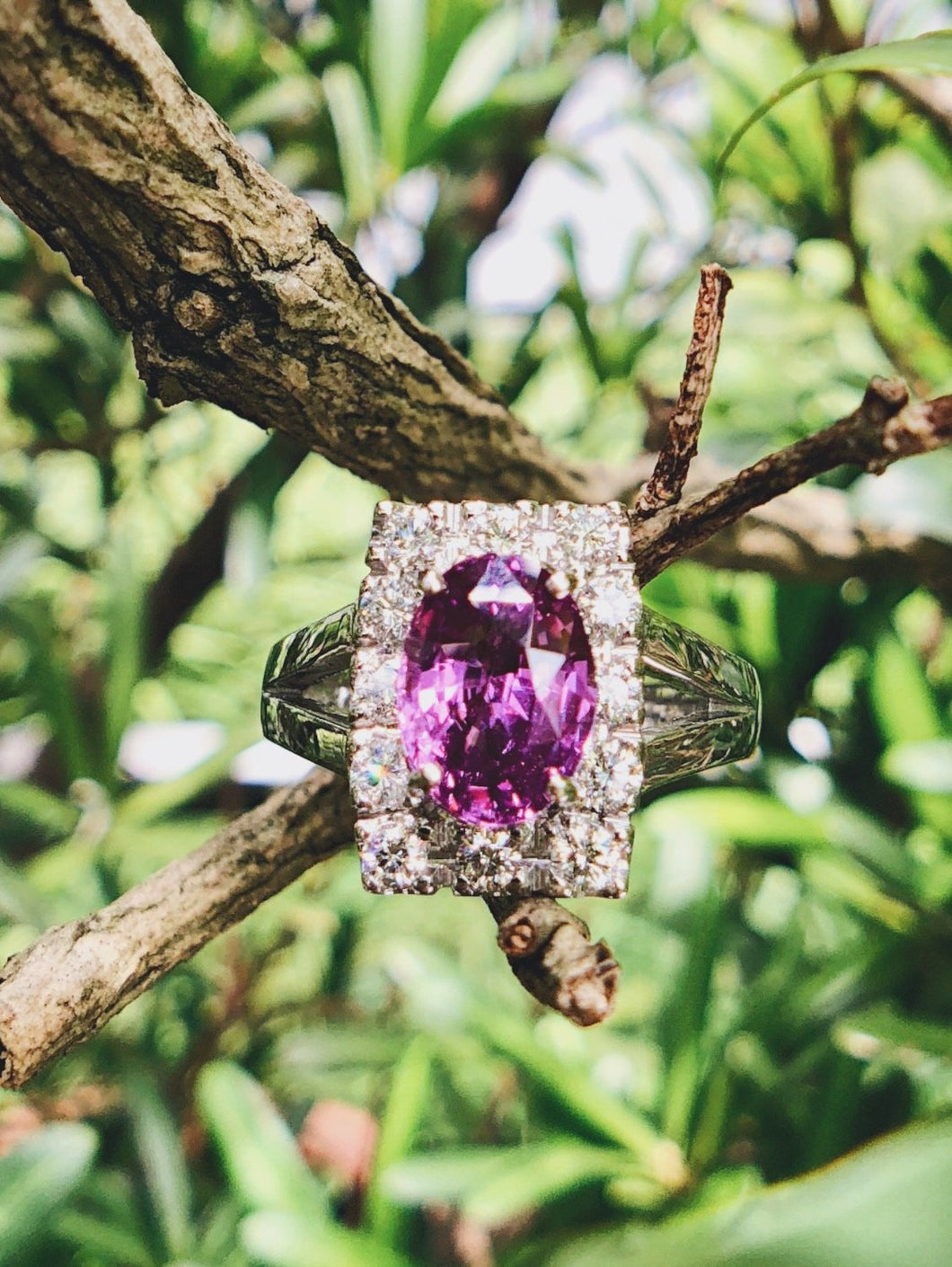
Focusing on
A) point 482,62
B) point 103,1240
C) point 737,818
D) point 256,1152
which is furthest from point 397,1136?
point 482,62

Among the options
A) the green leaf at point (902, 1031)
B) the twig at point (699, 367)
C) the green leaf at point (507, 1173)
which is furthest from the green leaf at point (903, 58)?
the green leaf at point (507, 1173)

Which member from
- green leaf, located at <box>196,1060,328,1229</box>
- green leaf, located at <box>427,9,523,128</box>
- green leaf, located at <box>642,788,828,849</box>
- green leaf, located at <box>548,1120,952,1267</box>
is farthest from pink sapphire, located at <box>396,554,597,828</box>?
green leaf, located at <box>427,9,523,128</box>

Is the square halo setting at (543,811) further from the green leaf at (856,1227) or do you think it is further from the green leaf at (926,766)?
the green leaf at (926,766)

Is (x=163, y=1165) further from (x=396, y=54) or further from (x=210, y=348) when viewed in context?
(x=396, y=54)

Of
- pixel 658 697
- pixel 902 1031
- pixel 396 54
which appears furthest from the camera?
pixel 396 54

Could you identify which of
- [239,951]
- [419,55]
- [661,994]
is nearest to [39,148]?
[419,55]

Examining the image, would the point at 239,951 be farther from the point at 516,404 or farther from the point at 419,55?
the point at 419,55

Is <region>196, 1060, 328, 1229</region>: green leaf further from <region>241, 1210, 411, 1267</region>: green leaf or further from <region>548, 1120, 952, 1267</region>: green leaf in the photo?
<region>548, 1120, 952, 1267</region>: green leaf
